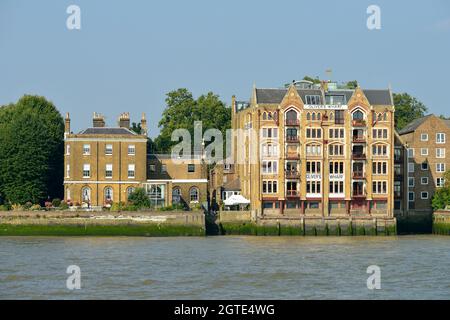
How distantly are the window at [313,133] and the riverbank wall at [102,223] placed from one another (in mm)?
13733

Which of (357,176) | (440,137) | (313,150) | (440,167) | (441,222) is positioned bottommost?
(441,222)

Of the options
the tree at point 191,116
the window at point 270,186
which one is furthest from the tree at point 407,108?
the window at point 270,186

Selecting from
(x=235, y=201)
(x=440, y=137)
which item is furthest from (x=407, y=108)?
(x=235, y=201)

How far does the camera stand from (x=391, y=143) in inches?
3979

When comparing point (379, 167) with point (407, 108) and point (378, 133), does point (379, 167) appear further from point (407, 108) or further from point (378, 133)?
point (407, 108)

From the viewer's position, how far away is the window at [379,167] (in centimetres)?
10125

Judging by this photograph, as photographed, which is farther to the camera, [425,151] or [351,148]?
[425,151]

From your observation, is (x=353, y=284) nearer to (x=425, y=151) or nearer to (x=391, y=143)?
(x=391, y=143)

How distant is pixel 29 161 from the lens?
335 ft

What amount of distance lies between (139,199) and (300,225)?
49.0 ft

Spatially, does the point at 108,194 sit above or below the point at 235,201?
above

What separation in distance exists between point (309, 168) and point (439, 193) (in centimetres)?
1432
